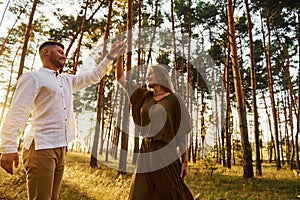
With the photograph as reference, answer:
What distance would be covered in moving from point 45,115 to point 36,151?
14.1 inches

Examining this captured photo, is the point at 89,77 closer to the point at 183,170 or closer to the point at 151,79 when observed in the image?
the point at 151,79

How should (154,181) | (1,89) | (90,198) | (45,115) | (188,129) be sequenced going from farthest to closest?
(1,89) → (90,198) → (188,129) → (154,181) → (45,115)

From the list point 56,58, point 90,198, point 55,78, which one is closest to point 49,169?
point 55,78

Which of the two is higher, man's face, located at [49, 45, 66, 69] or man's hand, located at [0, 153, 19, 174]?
man's face, located at [49, 45, 66, 69]

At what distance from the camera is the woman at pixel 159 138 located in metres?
3.18

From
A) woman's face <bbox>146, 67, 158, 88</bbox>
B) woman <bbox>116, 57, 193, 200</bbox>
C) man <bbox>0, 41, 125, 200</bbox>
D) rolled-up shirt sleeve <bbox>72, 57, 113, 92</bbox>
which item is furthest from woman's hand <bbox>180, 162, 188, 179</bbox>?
rolled-up shirt sleeve <bbox>72, 57, 113, 92</bbox>

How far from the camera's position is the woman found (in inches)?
125

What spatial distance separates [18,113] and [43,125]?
258mm

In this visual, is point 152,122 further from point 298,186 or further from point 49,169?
point 298,186

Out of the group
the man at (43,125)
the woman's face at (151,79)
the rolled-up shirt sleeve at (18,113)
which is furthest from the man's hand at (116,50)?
the rolled-up shirt sleeve at (18,113)

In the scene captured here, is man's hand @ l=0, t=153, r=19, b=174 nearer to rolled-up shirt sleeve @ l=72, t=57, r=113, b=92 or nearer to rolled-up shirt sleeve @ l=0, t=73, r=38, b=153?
rolled-up shirt sleeve @ l=0, t=73, r=38, b=153

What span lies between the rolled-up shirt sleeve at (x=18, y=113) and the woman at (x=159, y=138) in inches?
47.8

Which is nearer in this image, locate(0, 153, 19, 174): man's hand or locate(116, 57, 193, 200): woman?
locate(0, 153, 19, 174): man's hand

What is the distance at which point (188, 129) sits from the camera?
366 centimetres
